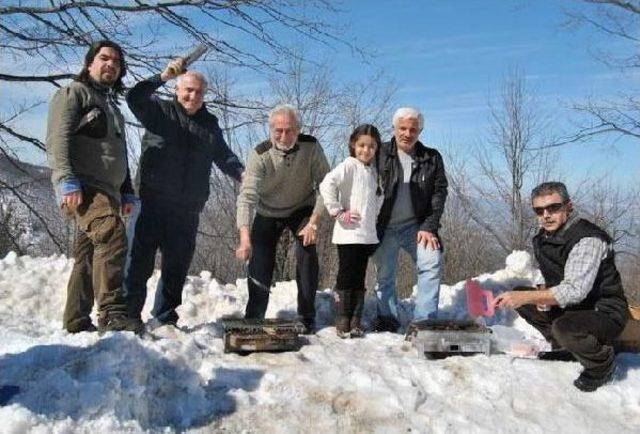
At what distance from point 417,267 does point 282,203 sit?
4.33 feet

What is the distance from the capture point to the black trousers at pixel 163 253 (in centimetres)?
497

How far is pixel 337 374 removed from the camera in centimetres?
412

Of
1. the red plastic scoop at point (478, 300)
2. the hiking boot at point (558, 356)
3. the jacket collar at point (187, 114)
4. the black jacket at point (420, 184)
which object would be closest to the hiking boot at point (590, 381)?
the hiking boot at point (558, 356)

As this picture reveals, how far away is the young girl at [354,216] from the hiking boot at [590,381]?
1702mm

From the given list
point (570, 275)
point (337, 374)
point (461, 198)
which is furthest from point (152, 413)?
point (461, 198)

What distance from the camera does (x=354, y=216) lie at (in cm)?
492

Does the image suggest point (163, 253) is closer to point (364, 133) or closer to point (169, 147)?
point (169, 147)

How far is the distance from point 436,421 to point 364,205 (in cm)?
192

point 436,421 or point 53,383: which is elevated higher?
point 53,383

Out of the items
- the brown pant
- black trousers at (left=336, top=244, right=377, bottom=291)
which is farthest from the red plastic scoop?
the brown pant

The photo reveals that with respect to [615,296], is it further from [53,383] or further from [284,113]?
[53,383]

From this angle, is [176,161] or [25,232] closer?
[176,161]

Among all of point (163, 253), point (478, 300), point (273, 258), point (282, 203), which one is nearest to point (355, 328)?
point (273, 258)

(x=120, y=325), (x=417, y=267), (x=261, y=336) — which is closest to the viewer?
(x=120, y=325)
